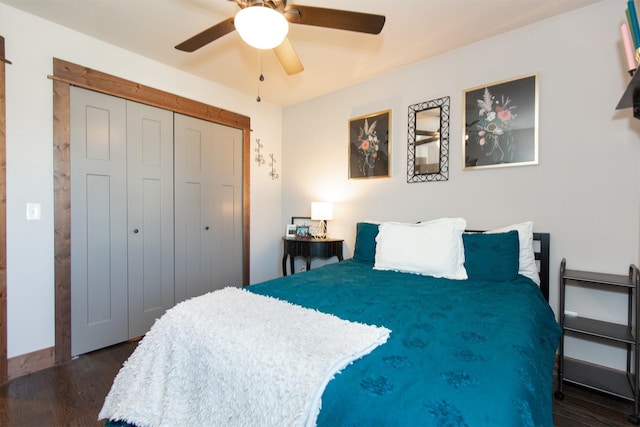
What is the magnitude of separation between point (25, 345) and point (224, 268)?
164 cm

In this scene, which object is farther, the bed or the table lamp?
the table lamp

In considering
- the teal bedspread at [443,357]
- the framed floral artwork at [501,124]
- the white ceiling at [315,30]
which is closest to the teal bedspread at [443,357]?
the teal bedspread at [443,357]

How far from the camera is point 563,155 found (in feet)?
6.86

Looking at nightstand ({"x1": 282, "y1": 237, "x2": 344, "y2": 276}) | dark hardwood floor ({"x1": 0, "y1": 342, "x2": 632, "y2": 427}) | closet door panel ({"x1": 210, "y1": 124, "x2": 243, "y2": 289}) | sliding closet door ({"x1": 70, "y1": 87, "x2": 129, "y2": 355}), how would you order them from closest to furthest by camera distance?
dark hardwood floor ({"x1": 0, "y1": 342, "x2": 632, "y2": 427})
sliding closet door ({"x1": 70, "y1": 87, "x2": 129, "y2": 355})
nightstand ({"x1": 282, "y1": 237, "x2": 344, "y2": 276})
closet door panel ({"x1": 210, "y1": 124, "x2": 243, "y2": 289})

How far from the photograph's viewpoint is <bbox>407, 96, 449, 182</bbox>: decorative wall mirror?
262cm

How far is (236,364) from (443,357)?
688 millimetres

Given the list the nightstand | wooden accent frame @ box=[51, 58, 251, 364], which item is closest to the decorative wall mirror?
the nightstand

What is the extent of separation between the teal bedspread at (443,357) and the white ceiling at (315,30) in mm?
1876

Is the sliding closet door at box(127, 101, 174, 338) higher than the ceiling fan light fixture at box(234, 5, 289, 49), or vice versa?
the ceiling fan light fixture at box(234, 5, 289, 49)

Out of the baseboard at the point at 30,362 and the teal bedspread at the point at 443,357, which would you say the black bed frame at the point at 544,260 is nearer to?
the teal bedspread at the point at 443,357

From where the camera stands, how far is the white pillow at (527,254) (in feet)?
6.63

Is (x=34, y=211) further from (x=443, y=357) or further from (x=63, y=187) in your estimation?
(x=443, y=357)

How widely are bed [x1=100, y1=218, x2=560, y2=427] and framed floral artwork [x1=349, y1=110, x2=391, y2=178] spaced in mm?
758

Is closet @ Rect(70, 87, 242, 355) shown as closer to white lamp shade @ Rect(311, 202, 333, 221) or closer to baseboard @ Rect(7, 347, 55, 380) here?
baseboard @ Rect(7, 347, 55, 380)
